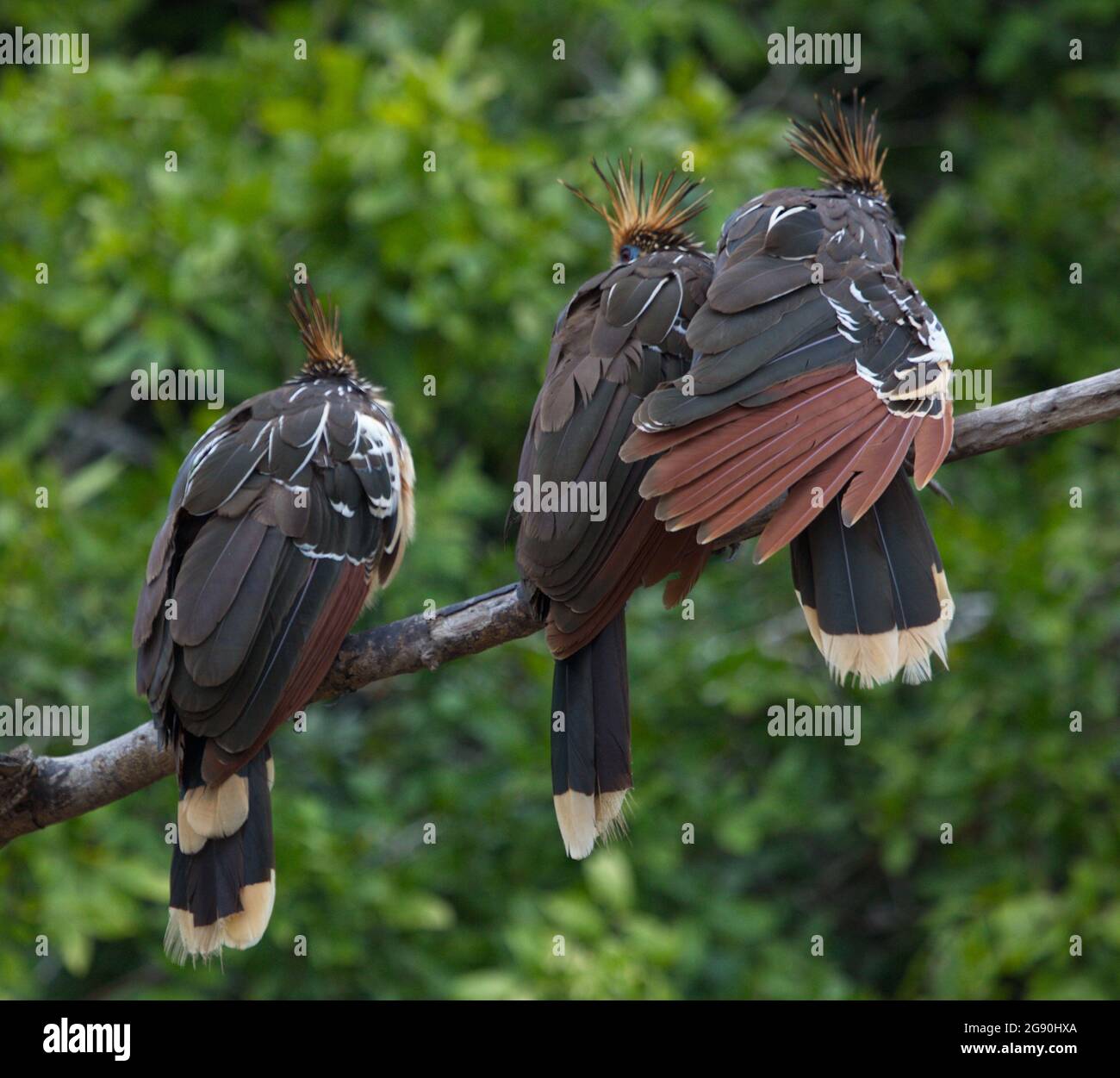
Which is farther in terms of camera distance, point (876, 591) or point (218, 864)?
point (218, 864)

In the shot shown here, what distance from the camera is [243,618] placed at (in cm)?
387

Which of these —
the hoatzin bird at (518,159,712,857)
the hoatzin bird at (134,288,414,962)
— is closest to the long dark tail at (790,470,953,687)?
the hoatzin bird at (518,159,712,857)

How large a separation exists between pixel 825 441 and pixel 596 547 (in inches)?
24.6

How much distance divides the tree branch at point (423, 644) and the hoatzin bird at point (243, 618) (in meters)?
0.14

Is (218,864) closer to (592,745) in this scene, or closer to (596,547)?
(592,745)

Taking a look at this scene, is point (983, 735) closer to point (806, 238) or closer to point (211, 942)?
point (806, 238)

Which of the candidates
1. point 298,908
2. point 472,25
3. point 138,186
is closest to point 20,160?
point 138,186

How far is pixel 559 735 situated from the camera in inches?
A: 152

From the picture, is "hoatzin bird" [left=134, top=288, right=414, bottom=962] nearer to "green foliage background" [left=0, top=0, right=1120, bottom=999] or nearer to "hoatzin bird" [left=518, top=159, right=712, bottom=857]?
"hoatzin bird" [left=518, top=159, right=712, bottom=857]

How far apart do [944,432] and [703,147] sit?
281 centimetres

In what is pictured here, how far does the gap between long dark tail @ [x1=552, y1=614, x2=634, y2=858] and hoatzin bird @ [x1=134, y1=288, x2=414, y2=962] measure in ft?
2.18

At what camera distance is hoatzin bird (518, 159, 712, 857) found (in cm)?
371

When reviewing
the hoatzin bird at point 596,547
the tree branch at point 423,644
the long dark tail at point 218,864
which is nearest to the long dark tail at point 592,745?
the hoatzin bird at point 596,547

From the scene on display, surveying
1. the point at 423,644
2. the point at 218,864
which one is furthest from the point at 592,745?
the point at 218,864
